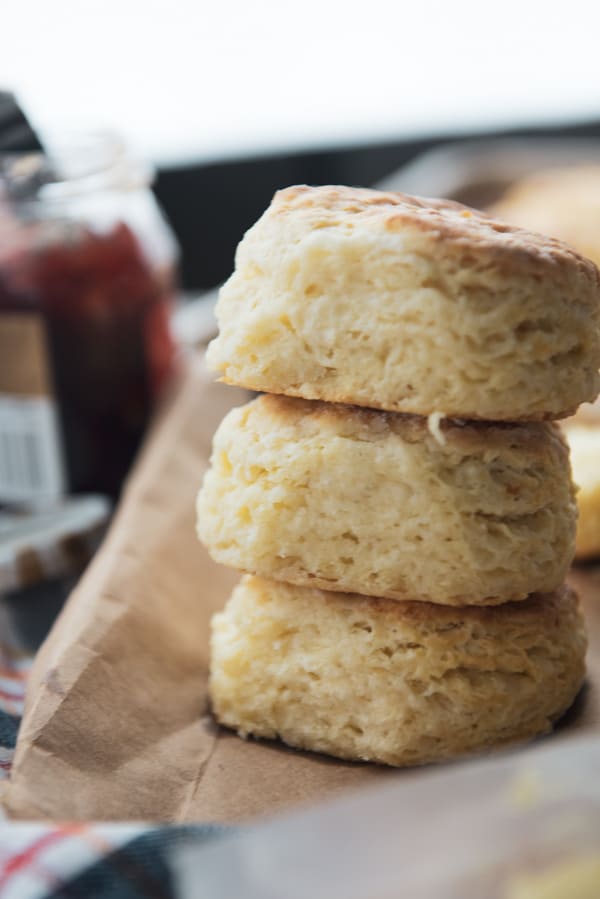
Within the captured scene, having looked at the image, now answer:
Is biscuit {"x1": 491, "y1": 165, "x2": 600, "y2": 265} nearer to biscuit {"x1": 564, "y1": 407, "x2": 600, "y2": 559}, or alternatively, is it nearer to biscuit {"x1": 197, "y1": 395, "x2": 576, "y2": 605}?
biscuit {"x1": 564, "y1": 407, "x2": 600, "y2": 559}

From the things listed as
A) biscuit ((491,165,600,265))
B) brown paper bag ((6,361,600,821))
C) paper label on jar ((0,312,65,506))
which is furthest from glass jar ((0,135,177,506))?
biscuit ((491,165,600,265))

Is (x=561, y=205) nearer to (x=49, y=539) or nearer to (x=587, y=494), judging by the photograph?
(x=587, y=494)

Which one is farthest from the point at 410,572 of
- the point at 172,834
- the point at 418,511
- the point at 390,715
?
the point at 172,834

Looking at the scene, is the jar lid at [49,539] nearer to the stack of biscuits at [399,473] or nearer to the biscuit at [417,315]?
the stack of biscuits at [399,473]

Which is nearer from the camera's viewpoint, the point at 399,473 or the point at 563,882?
the point at 563,882

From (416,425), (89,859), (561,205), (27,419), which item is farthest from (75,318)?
(561,205)

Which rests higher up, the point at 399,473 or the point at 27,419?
the point at 399,473

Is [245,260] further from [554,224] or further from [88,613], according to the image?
[554,224]
